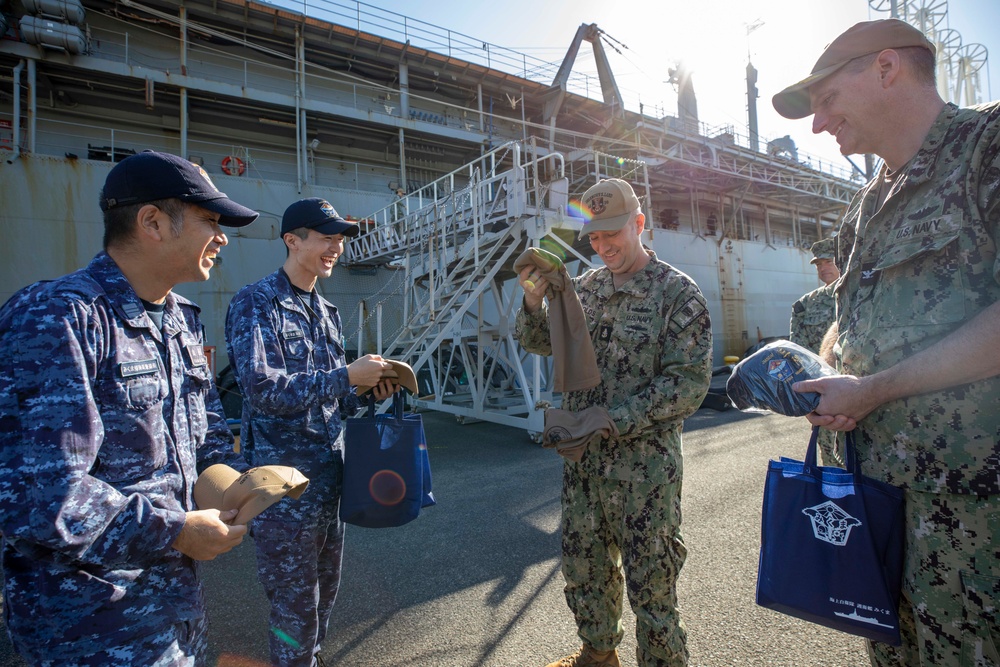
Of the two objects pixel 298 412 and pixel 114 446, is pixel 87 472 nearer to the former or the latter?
pixel 114 446

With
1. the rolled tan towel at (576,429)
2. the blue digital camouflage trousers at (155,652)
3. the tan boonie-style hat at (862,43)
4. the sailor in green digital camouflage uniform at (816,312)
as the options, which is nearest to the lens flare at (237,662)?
the blue digital camouflage trousers at (155,652)

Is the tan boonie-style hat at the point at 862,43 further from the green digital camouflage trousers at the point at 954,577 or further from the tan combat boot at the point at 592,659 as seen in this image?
the tan combat boot at the point at 592,659

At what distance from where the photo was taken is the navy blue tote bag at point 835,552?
126 cm

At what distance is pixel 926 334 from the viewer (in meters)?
1.29

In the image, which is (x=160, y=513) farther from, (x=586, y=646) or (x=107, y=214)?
(x=586, y=646)

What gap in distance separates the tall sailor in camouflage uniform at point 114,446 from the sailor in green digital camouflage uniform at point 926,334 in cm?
175

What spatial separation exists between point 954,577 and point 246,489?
71.3 inches

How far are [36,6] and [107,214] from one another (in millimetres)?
14955

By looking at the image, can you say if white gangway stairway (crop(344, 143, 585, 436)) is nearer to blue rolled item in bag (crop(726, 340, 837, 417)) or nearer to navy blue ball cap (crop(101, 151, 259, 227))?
blue rolled item in bag (crop(726, 340, 837, 417))

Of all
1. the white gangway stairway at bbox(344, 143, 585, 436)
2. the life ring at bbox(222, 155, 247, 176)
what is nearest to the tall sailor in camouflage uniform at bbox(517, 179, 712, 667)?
the white gangway stairway at bbox(344, 143, 585, 436)

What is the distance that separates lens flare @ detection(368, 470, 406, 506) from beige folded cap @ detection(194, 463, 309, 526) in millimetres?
630

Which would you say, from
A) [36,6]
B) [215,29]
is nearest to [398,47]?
[215,29]

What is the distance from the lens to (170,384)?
136 centimetres

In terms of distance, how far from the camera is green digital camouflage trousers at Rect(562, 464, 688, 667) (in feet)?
6.34
